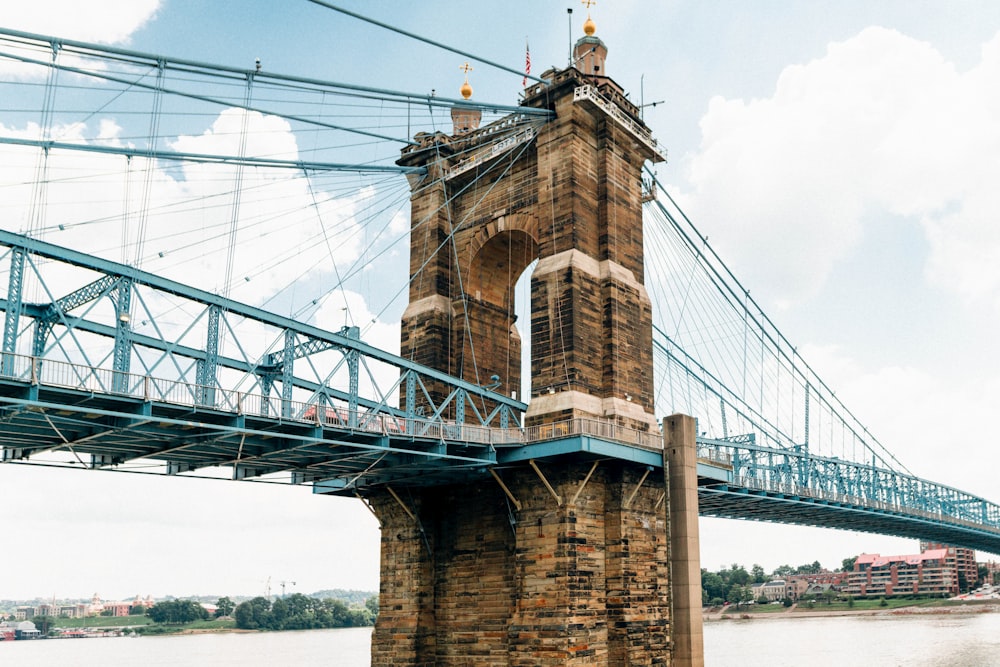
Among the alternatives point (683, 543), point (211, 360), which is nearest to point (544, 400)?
point (683, 543)

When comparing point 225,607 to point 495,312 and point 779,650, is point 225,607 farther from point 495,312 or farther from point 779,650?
point 495,312

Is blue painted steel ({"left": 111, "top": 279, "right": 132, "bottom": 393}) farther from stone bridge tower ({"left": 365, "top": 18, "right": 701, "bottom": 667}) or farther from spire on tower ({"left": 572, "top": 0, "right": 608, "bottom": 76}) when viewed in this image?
spire on tower ({"left": 572, "top": 0, "right": 608, "bottom": 76})

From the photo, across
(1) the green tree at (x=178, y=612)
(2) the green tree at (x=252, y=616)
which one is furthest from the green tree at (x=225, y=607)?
(2) the green tree at (x=252, y=616)

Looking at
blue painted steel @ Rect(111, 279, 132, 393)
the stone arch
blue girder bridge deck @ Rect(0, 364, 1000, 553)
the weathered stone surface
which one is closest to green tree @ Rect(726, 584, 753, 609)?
blue girder bridge deck @ Rect(0, 364, 1000, 553)

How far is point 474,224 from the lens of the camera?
4981 centimetres

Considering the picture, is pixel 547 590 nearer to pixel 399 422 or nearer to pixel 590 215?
pixel 399 422

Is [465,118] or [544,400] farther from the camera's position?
[465,118]

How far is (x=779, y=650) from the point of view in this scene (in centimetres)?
8831

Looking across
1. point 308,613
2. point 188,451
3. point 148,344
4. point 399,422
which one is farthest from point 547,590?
point 308,613

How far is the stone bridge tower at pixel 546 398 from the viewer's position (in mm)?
37844

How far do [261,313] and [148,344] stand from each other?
571cm

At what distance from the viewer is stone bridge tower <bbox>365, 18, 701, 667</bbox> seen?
3784 cm

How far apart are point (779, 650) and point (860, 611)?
294 ft

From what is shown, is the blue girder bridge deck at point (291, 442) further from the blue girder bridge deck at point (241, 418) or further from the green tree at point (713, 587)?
the green tree at point (713, 587)
